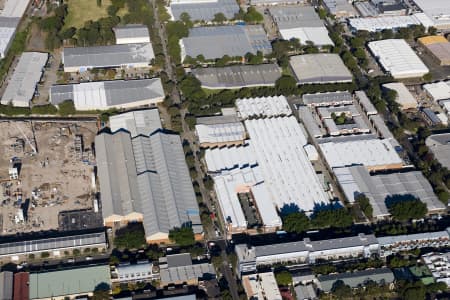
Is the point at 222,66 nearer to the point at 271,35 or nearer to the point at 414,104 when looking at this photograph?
the point at 271,35

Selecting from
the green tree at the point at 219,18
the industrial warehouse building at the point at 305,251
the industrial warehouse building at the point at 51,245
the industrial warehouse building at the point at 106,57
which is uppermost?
the green tree at the point at 219,18

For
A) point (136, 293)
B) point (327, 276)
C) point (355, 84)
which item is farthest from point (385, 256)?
point (355, 84)

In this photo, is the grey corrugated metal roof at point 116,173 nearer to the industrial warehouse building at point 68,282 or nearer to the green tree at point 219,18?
the industrial warehouse building at point 68,282

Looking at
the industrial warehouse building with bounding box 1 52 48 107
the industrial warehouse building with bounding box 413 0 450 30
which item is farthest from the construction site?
the industrial warehouse building with bounding box 413 0 450 30

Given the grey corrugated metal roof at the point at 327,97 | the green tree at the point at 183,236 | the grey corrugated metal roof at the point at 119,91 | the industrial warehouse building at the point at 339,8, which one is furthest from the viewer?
the industrial warehouse building at the point at 339,8

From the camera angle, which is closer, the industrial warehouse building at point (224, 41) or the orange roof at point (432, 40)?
the industrial warehouse building at point (224, 41)

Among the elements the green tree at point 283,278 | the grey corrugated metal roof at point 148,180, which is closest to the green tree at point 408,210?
the green tree at point 283,278

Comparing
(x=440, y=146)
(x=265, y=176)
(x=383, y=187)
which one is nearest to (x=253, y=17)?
(x=265, y=176)
